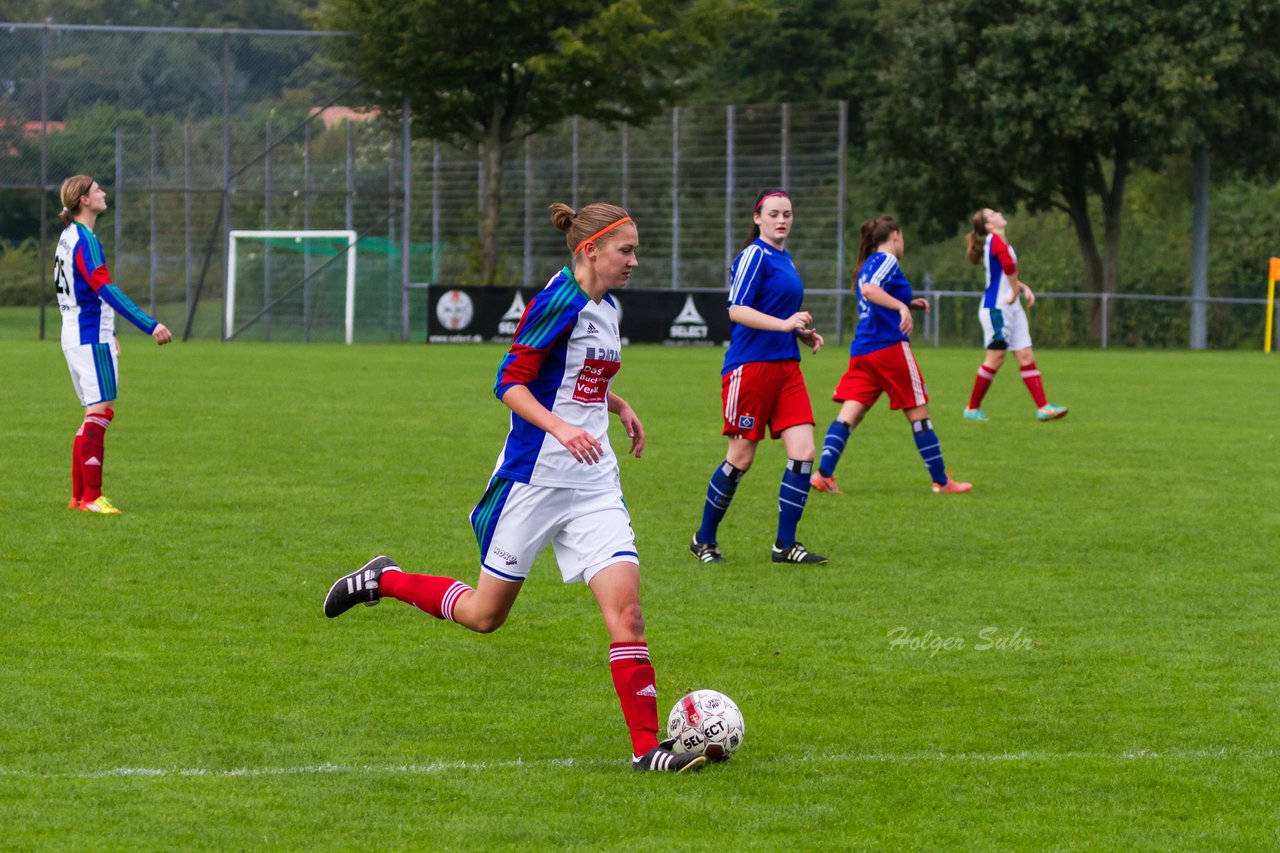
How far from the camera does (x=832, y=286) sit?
35.6 metres

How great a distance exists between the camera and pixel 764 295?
8750mm

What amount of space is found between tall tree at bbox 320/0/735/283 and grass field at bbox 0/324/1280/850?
2500cm

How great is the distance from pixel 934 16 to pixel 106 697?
→ 120 ft

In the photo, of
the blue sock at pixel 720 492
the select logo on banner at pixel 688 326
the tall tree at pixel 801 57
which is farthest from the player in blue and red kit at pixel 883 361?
the tall tree at pixel 801 57

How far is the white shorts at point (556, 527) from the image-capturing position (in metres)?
5.12

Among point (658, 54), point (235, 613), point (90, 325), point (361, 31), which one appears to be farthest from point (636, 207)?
point (235, 613)

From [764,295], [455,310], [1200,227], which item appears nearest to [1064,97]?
[1200,227]

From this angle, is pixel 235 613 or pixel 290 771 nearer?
pixel 290 771

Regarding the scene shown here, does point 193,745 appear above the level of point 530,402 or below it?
below

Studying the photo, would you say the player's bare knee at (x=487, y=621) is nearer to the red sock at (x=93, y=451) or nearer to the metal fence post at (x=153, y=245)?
the red sock at (x=93, y=451)

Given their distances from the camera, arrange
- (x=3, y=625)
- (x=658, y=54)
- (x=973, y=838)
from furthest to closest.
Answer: (x=658, y=54)
(x=3, y=625)
(x=973, y=838)

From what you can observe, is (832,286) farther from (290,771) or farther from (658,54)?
(290,771)

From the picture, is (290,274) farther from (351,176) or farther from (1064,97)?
(1064,97)

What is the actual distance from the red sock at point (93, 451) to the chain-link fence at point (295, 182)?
25.4 m
